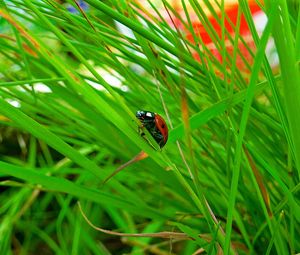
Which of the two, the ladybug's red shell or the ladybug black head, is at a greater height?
the ladybug black head

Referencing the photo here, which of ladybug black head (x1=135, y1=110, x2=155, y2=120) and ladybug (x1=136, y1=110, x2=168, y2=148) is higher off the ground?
ladybug black head (x1=135, y1=110, x2=155, y2=120)

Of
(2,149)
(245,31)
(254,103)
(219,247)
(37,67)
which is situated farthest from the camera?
(245,31)

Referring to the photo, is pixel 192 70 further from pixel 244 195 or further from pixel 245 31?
pixel 245 31

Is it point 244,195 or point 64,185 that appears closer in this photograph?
point 64,185

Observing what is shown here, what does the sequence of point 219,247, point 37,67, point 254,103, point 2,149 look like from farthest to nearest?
point 2,149, point 37,67, point 254,103, point 219,247

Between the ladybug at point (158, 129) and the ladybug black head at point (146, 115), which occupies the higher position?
the ladybug black head at point (146, 115)

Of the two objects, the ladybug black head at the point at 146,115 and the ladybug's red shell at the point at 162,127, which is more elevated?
the ladybug black head at the point at 146,115

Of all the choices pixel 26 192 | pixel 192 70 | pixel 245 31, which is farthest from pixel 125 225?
pixel 245 31

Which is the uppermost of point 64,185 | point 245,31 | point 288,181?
point 245,31
